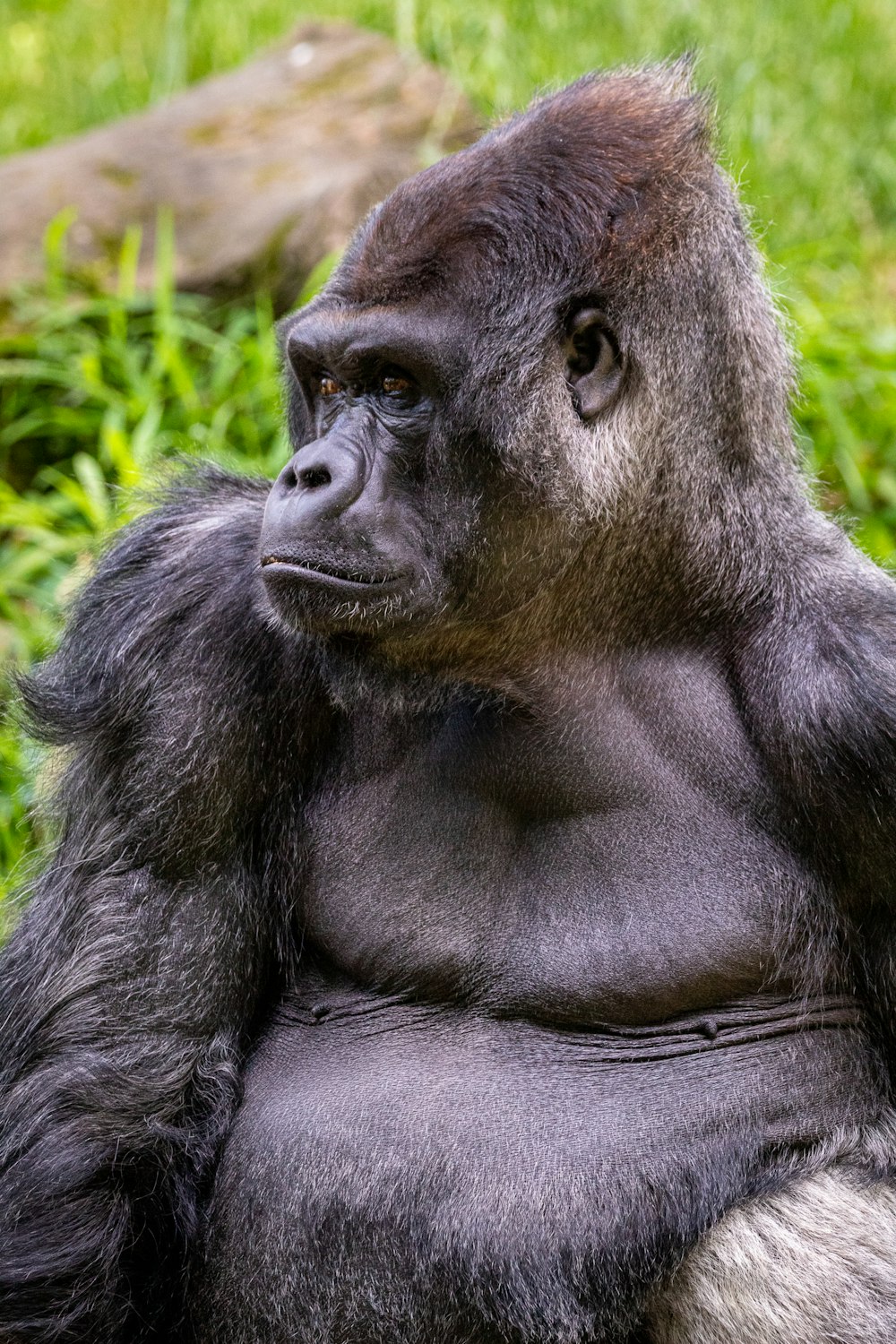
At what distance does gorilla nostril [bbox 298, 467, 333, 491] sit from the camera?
3004mm

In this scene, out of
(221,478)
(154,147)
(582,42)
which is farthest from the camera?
(582,42)

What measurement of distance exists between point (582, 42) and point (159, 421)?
138 inches

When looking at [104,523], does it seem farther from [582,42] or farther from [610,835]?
[582,42]

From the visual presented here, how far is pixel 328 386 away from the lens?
10.6 ft

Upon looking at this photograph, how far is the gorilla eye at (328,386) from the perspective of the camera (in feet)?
10.5

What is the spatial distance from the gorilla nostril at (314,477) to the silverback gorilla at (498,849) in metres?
0.01

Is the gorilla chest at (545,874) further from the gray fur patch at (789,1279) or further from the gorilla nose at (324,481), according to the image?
the gorilla nose at (324,481)

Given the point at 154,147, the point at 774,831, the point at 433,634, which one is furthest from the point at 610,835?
the point at 154,147

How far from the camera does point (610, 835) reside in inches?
129

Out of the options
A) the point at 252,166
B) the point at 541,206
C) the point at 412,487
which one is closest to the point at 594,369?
the point at 541,206

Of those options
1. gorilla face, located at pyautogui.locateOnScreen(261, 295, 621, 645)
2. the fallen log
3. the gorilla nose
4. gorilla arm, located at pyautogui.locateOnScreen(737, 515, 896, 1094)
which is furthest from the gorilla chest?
the fallen log

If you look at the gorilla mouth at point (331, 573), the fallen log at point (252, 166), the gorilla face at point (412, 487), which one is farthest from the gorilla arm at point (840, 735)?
→ the fallen log at point (252, 166)

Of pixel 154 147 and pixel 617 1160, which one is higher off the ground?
pixel 154 147

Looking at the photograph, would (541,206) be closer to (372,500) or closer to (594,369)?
(594,369)
